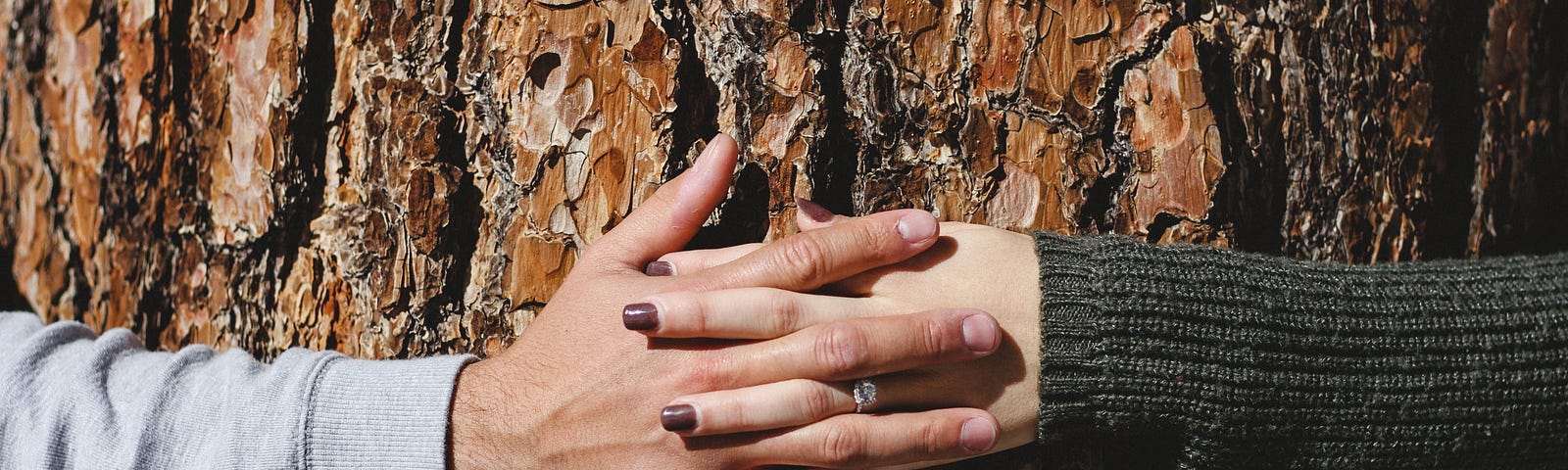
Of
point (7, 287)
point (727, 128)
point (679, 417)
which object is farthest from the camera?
point (7, 287)

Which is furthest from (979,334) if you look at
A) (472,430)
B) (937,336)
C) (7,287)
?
(7,287)

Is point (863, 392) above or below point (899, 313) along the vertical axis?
below

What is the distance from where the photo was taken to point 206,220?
1.81 m

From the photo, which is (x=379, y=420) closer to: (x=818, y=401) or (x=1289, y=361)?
(x=818, y=401)

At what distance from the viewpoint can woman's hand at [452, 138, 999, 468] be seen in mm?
1321

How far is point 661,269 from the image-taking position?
146 centimetres

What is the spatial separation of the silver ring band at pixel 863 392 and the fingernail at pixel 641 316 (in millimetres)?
294

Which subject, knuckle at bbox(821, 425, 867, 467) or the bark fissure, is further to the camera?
the bark fissure

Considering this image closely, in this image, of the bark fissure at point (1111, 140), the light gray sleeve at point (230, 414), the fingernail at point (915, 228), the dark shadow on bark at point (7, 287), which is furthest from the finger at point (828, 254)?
the dark shadow on bark at point (7, 287)

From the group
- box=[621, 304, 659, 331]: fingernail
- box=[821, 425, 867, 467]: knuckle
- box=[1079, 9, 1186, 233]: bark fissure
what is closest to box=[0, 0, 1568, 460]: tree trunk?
box=[1079, 9, 1186, 233]: bark fissure

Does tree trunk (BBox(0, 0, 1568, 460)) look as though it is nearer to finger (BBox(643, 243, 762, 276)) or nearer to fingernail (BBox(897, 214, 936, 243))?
finger (BBox(643, 243, 762, 276))

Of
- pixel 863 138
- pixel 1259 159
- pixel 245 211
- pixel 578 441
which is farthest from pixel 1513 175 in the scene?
pixel 245 211

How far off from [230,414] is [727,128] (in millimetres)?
855

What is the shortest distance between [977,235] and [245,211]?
1301 millimetres
